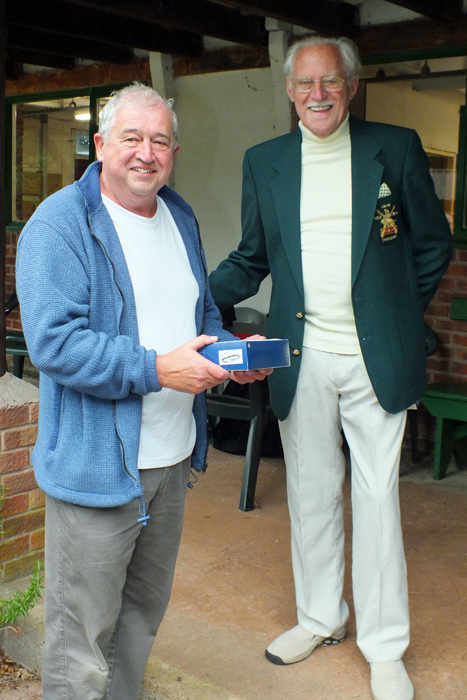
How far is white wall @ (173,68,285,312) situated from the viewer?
6234 mm

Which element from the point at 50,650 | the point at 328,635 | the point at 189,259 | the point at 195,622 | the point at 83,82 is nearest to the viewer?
the point at 50,650

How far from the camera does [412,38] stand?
5.32m

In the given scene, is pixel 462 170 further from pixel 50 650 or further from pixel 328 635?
pixel 50 650

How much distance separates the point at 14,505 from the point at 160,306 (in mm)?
1621

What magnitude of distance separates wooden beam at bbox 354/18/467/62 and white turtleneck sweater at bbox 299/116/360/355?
112 inches

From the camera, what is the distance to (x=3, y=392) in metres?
3.33

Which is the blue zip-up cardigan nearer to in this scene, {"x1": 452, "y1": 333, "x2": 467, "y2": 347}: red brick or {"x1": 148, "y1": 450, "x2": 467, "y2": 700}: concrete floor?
{"x1": 148, "y1": 450, "x2": 467, "y2": 700}: concrete floor

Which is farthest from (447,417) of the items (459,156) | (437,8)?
(437,8)

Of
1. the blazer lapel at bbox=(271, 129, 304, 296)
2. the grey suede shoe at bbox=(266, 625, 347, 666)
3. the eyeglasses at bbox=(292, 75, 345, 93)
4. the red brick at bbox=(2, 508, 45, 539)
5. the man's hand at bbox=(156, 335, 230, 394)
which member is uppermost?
the eyeglasses at bbox=(292, 75, 345, 93)

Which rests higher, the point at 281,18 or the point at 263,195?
the point at 281,18

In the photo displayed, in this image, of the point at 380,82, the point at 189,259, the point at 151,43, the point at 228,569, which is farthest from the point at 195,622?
the point at 151,43

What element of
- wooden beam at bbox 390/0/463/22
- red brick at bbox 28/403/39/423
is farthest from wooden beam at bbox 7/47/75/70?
red brick at bbox 28/403/39/423

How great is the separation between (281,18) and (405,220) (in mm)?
2792

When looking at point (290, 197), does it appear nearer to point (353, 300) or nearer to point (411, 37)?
point (353, 300)
